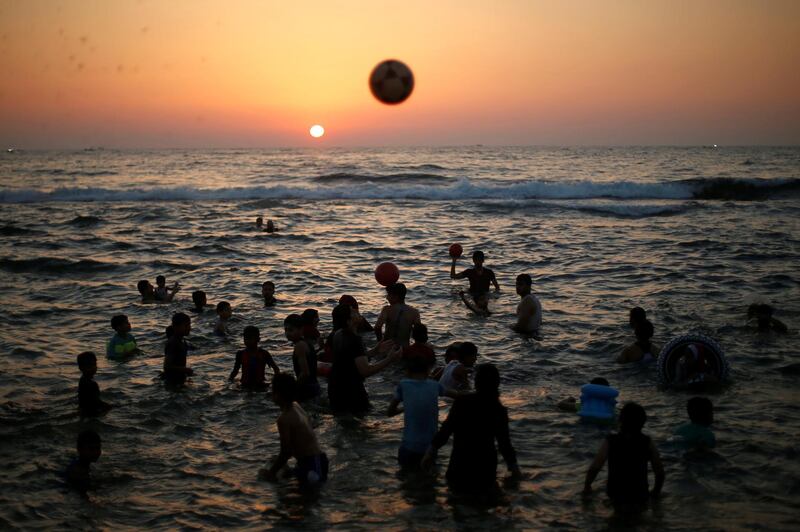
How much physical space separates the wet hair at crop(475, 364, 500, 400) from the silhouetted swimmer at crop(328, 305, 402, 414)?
2.48 meters

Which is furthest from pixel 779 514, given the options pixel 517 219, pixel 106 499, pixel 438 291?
pixel 517 219

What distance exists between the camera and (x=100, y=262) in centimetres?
2194

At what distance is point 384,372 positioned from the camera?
11.6m

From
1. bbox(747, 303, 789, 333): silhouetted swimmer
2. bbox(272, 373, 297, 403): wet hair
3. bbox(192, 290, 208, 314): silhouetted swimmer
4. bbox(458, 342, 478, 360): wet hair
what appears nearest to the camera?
bbox(272, 373, 297, 403): wet hair

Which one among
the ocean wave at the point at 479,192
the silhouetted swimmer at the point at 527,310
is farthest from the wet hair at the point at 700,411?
the ocean wave at the point at 479,192

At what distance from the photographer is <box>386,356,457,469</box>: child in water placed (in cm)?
742

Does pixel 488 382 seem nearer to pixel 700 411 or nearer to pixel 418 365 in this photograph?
pixel 418 365

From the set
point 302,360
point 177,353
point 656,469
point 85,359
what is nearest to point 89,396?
point 85,359

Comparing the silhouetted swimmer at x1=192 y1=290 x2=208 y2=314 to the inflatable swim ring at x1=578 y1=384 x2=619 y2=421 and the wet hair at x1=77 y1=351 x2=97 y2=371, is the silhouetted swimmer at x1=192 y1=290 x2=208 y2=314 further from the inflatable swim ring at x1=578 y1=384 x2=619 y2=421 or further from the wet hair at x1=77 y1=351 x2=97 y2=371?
the inflatable swim ring at x1=578 y1=384 x2=619 y2=421

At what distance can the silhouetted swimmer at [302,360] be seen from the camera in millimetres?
9500

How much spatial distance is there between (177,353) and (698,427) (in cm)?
715

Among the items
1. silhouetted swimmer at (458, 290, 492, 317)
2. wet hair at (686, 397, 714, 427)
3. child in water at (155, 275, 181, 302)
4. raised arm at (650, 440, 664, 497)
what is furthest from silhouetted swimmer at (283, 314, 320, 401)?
child in water at (155, 275, 181, 302)

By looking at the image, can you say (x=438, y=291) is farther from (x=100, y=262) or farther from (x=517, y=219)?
(x=517, y=219)

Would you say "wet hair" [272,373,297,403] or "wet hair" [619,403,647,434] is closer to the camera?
"wet hair" [619,403,647,434]
